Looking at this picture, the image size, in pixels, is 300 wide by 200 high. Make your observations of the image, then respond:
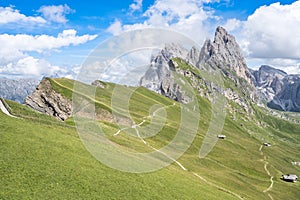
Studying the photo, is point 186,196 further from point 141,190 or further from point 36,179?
point 36,179

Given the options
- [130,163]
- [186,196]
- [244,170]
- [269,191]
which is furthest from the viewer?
[244,170]

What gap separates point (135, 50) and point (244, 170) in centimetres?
11814

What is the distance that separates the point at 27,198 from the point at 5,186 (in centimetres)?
355

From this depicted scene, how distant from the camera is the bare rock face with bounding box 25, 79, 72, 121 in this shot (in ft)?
445

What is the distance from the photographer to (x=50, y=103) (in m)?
140


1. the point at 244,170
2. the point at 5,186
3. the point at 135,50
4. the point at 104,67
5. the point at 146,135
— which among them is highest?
the point at 135,50

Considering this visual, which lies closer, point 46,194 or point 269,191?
point 46,194

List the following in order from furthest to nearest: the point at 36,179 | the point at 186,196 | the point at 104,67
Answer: the point at 186,196 < the point at 104,67 < the point at 36,179

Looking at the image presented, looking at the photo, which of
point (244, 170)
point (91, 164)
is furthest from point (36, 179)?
point (244, 170)

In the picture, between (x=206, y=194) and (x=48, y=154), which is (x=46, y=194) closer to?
(x=48, y=154)

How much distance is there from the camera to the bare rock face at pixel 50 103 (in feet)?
445

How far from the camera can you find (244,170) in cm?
14912

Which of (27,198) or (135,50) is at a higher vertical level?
(135,50)

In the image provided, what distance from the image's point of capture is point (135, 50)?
50844mm
